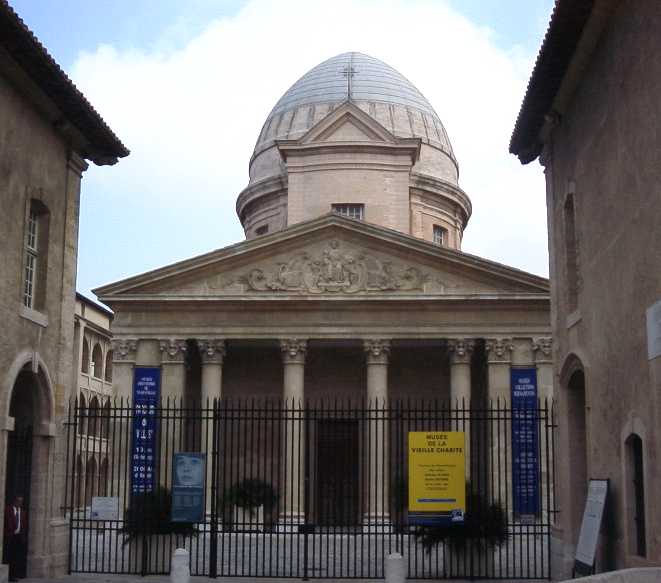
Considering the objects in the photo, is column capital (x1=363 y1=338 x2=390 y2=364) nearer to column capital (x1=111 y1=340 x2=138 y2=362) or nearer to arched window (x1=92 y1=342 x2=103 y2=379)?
column capital (x1=111 y1=340 x2=138 y2=362)

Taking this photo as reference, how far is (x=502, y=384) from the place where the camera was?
3375 cm

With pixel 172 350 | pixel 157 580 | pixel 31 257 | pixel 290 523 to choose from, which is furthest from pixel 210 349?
pixel 31 257

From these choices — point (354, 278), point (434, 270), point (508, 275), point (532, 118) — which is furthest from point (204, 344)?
point (532, 118)

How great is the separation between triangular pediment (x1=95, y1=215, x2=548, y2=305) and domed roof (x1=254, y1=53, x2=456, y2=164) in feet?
50.7

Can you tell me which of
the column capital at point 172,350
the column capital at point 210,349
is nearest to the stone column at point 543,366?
the column capital at point 210,349

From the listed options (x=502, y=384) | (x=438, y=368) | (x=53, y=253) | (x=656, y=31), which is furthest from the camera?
(x=438, y=368)

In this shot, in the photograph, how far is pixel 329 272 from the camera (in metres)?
34.3

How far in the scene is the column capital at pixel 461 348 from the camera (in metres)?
33.9

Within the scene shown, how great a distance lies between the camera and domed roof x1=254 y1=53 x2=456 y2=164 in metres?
49.4

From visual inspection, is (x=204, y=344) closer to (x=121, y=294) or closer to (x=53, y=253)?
(x=121, y=294)

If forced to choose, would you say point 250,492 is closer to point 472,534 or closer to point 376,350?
point 376,350

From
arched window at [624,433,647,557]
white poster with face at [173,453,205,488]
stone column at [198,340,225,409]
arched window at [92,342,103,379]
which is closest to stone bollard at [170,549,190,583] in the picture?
white poster with face at [173,453,205,488]

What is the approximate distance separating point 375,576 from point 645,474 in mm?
8688

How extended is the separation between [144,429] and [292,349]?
589cm
